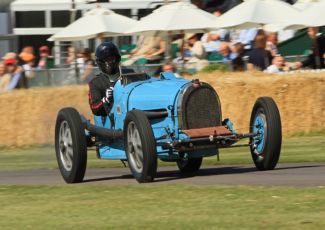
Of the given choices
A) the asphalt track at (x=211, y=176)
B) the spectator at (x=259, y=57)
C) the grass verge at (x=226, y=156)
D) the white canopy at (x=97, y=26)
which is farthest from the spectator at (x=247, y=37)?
the asphalt track at (x=211, y=176)

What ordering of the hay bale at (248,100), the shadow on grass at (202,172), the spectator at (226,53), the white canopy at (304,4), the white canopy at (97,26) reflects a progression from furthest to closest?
the white canopy at (97,26)
the white canopy at (304,4)
the spectator at (226,53)
the hay bale at (248,100)
the shadow on grass at (202,172)

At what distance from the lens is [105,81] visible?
13211mm

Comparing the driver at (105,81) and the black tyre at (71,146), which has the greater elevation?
the driver at (105,81)

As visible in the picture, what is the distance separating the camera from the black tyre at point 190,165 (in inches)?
524

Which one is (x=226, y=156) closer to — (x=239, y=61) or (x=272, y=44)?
(x=239, y=61)

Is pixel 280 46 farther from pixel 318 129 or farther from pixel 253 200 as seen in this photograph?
pixel 253 200

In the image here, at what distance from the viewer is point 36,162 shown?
1711cm

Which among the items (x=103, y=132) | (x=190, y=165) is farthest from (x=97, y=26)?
(x=103, y=132)

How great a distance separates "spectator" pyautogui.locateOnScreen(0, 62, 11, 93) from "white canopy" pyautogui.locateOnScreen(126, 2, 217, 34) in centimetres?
A: 286

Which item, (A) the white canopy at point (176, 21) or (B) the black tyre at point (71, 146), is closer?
(B) the black tyre at point (71, 146)

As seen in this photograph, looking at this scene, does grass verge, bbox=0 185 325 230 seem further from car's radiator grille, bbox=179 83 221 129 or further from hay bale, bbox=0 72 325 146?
hay bale, bbox=0 72 325 146

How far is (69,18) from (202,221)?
762 inches

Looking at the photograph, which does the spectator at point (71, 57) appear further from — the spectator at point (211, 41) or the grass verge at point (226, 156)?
the grass verge at point (226, 156)

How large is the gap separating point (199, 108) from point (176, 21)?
10.3 metres
